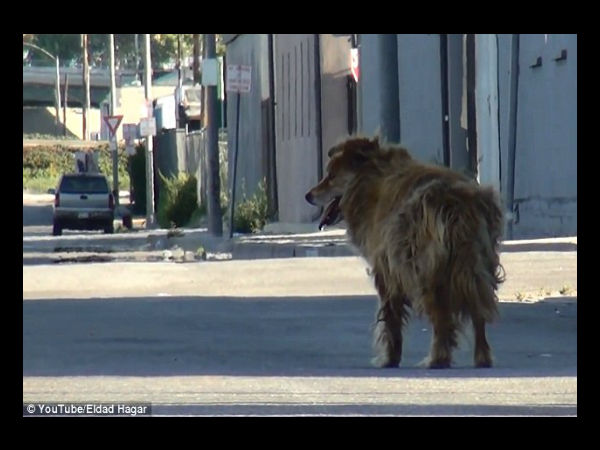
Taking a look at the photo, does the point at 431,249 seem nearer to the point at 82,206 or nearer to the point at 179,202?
the point at 82,206

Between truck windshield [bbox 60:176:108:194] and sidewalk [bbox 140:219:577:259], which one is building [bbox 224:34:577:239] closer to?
sidewalk [bbox 140:219:577:259]

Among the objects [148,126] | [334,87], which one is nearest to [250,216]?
[334,87]

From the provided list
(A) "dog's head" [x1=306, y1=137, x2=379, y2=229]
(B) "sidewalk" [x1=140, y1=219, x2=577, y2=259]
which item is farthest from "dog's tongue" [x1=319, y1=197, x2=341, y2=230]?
(B) "sidewalk" [x1=140, y1=219, x2=577, y2=259]

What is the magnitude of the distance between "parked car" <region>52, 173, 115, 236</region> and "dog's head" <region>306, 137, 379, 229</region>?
92.9ft

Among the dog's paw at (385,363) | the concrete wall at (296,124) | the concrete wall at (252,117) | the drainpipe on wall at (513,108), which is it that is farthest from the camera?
the concrete wall at (252,117)

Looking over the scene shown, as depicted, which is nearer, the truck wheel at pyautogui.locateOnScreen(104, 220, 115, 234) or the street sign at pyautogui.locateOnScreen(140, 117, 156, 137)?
the truck wheel at pyautogui.locateOnScreen(104, 220, 115, 234)

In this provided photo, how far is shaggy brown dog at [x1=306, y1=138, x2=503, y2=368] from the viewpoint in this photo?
10.2 metres

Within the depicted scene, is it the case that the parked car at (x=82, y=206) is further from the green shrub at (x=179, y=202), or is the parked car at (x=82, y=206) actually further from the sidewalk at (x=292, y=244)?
the sidewalk at (x=292, y=244)

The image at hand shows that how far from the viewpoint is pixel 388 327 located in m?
10.8

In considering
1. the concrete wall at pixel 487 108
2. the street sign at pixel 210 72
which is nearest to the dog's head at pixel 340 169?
the concrete wall at pixel 487 108

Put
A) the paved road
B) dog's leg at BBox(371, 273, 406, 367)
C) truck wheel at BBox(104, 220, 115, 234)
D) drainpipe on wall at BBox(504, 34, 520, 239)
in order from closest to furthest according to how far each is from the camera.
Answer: the paved road, dog's leg at BBox(371, 273, 406, 367), drainpipe on wall at BBox(504, 34, 520, 239), truck wheel at BBox(104, 220, 115, 234)

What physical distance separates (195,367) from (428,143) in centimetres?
1740

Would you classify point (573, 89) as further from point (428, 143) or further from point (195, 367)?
point (195, 367)

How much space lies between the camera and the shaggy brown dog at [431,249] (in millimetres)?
10234
